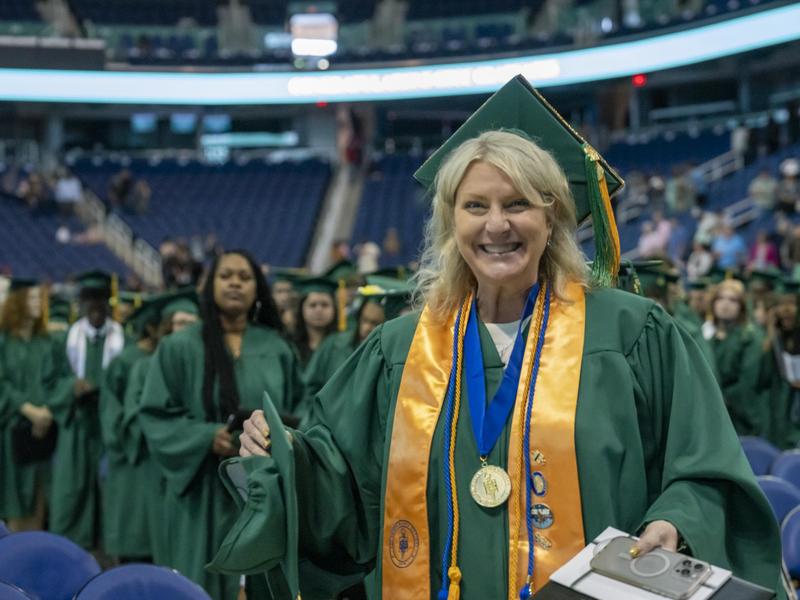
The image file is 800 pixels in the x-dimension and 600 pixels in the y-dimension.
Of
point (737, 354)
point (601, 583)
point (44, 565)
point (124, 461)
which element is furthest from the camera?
point (737, 354)

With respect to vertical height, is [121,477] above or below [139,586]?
below

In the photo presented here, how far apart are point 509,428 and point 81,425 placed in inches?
208

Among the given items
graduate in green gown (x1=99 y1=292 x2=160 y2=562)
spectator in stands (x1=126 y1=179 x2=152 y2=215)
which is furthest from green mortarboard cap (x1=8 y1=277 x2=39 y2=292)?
spectator in stands (x1=126 y1=179 x2=152 y2=215)

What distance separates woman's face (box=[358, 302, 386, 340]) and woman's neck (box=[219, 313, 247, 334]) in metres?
1.17

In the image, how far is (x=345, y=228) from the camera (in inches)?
839

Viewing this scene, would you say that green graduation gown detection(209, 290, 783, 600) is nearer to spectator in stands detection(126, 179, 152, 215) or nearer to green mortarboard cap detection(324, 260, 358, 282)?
green mortarboard cap detection(324, 260, 358, 282)

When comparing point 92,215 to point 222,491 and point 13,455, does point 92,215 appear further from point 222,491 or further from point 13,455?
point 222,491

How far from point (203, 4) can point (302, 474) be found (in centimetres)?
2463

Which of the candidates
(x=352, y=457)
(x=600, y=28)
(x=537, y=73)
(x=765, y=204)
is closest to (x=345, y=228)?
(x=537, y=73)

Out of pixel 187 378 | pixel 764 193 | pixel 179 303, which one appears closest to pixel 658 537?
pixel 187 378

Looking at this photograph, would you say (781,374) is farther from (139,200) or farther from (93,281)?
(139,200)

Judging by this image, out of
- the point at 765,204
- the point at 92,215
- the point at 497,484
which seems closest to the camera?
the point at 497,484

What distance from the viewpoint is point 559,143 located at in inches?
95.4

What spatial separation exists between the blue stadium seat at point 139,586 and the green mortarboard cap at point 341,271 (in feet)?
12.9
